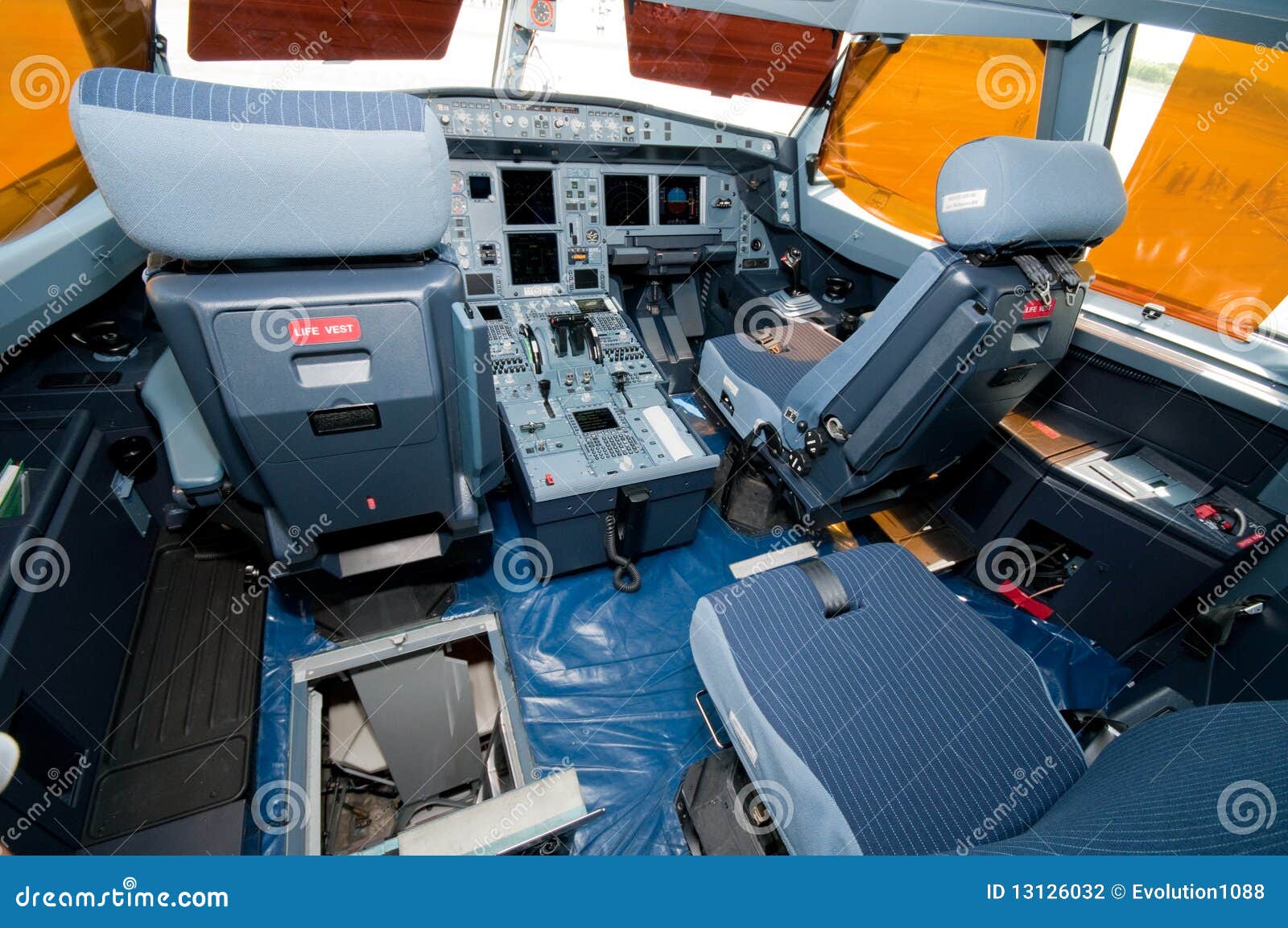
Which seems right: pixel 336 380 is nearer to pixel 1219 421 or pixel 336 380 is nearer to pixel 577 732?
pixel 577 732

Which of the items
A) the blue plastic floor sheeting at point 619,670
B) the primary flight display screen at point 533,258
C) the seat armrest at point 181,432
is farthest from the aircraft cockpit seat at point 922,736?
the primary flight display screen at point 533,258

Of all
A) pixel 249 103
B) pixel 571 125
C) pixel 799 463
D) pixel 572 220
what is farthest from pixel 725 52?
pixel 249 103

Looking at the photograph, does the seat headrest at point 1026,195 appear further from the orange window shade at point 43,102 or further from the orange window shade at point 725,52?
the orange window shade at point 725,52

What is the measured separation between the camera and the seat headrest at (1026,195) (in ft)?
4.43

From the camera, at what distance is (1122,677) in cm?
203

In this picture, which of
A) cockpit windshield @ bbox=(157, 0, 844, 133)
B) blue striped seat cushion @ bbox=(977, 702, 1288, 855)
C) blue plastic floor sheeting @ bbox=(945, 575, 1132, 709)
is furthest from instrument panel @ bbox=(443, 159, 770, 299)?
blue striped seat cushion @ bbox=(977, 702, 1288, 855)

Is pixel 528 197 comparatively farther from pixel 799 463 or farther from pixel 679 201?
pixel 799 463

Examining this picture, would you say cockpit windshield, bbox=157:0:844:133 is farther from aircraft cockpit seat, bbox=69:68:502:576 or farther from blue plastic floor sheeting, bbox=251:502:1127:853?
blue plastic floor sheeting, bbox=251:502:1127:853

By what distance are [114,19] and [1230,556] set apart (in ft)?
13.9

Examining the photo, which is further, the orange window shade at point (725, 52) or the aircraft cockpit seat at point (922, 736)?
the orange window shade at point (725, 52)

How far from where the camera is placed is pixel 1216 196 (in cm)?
193

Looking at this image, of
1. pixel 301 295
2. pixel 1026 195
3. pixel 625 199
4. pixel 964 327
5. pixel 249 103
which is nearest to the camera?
pixel 249 103

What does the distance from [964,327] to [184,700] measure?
8.40 feet

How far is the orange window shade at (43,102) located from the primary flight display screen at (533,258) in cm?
161
